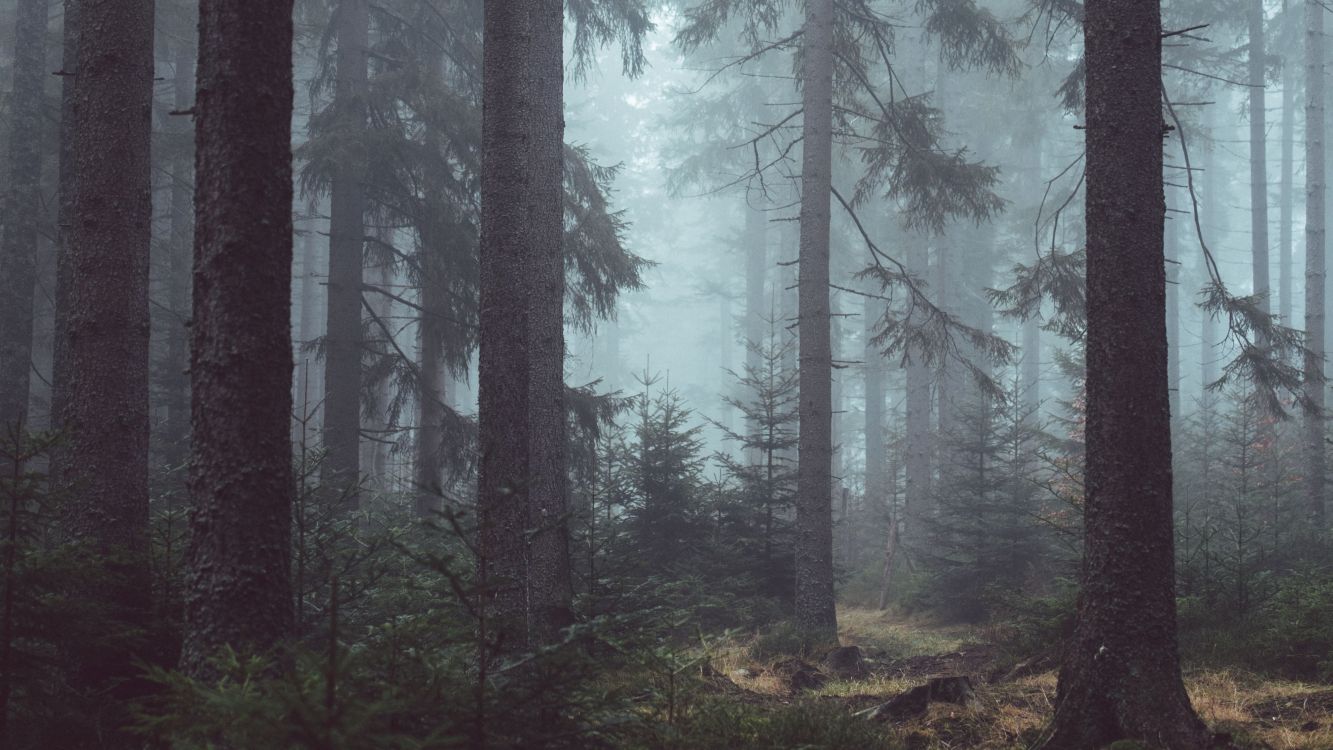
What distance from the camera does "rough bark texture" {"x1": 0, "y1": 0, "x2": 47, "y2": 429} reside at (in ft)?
44.3

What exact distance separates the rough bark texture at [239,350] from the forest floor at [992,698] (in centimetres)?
307

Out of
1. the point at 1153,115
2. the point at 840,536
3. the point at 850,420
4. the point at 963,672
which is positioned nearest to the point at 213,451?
the point at 1153,115

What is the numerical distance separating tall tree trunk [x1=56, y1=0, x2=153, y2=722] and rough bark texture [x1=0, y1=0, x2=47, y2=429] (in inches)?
372

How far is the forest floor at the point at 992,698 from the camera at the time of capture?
5848 mm

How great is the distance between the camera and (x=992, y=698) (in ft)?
22.9

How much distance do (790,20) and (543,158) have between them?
27.1 metres

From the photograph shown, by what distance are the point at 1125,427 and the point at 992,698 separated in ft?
8.36

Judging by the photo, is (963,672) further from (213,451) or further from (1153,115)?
(213,451)

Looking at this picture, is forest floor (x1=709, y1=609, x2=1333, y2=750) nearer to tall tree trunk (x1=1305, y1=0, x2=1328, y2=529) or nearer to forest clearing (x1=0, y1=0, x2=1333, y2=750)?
forest clearing (x1=0, y1=0, x2=1333, y2=750)

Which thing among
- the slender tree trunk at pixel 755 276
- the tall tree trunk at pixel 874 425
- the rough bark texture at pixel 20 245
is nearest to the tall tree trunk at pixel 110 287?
the rough bark texture at pixel 20 245

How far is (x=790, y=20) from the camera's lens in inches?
1293

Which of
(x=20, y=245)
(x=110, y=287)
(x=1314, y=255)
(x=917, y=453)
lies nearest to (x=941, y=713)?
(x=110, y=287)

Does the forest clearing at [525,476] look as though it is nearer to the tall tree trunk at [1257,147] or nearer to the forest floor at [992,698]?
the forest floor at [992,698]

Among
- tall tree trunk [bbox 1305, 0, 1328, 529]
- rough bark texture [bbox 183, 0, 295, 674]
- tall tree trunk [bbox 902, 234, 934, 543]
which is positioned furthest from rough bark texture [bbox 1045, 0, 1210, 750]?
tall tree trunk [bbox 902, 234, 934, 543]
